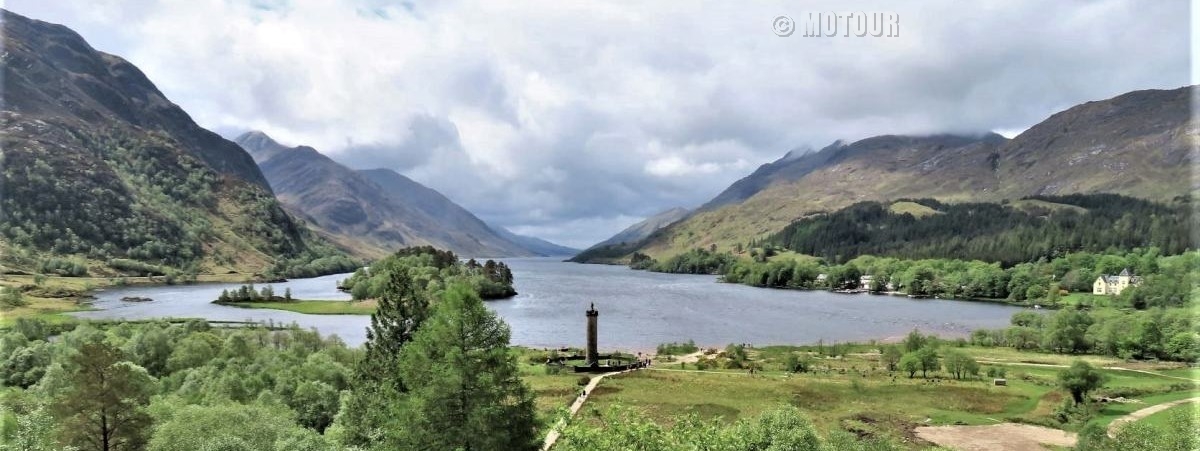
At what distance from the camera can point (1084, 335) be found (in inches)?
3969

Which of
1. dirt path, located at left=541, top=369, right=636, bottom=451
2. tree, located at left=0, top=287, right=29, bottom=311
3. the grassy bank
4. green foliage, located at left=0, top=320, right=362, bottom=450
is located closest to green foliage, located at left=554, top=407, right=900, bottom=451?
dirt path, located at left=541, top=369, right=636, bottom=451

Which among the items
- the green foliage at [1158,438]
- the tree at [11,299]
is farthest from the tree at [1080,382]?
the tree at [11,299]

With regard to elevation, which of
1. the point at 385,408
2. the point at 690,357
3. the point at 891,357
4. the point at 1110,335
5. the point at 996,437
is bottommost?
the point at 996,437

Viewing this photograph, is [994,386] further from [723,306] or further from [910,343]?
[723,306]

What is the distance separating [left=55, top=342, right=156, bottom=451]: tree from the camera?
33.4 metres

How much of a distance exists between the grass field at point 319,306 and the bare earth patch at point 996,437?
5000 inches

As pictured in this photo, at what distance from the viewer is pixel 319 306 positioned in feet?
529

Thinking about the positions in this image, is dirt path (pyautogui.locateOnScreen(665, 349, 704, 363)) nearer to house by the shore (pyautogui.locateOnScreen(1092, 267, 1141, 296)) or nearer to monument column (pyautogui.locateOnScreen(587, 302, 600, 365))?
monument column (pyautogui.locateOnScreen(587, 302, 600, 365))

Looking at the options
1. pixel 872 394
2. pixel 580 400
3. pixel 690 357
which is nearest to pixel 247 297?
pixel 690 357

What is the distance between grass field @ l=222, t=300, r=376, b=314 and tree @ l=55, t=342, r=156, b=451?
387 ft

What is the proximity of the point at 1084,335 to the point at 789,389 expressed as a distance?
66.5 metres

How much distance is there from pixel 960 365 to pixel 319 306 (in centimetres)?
14168

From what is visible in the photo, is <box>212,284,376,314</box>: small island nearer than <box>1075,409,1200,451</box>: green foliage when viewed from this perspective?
No

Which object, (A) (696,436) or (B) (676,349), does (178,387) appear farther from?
(B) (676,349)
